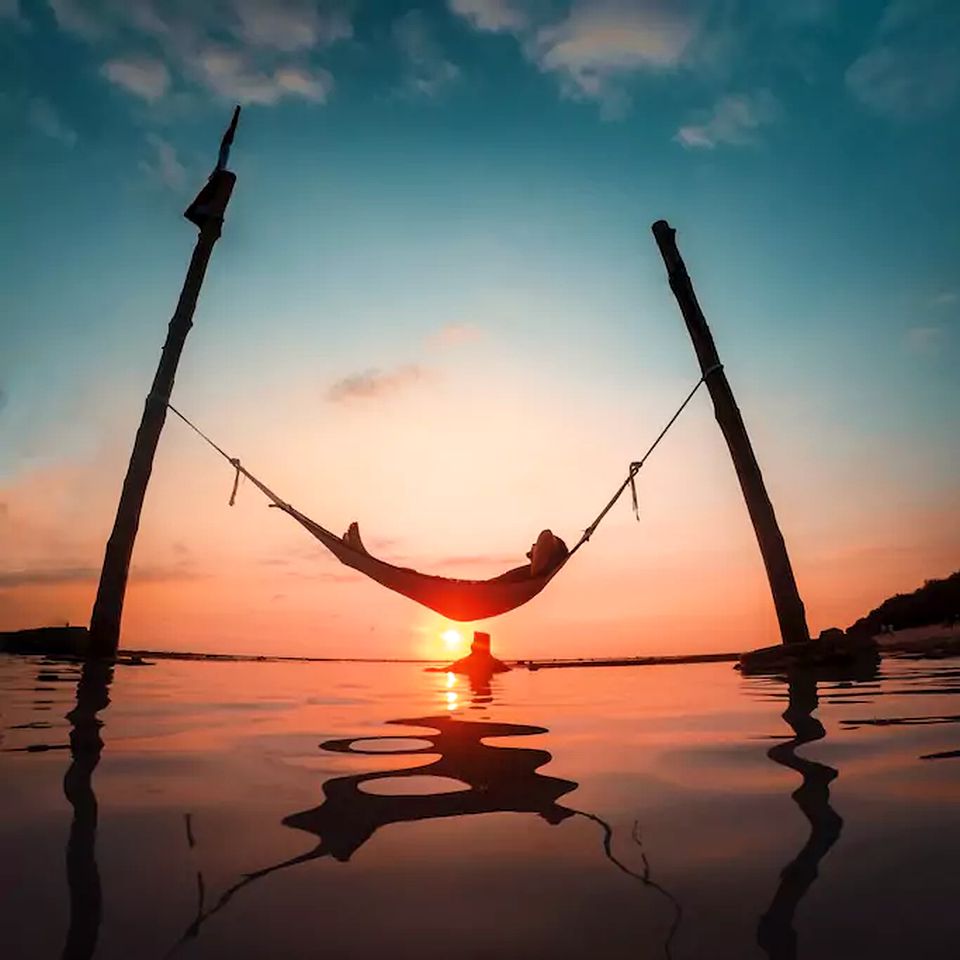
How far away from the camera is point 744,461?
8883 millimetres

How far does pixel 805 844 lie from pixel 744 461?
738 cm

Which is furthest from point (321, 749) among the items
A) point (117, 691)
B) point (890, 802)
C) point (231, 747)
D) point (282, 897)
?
point (117, 691)

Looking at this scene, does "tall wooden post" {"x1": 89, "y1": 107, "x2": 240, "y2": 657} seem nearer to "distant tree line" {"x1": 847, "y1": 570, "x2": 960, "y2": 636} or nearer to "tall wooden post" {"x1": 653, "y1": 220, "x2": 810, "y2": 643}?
"tall wooden post" {"x1": 653, "y1": 220, "x2": 810, "y2": 643}

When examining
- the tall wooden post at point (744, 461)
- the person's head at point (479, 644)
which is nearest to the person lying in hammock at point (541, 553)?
the tall wooden post at point (744, 461)

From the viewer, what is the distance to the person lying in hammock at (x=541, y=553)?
8.56 meters

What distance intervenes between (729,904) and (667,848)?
1.41 ft

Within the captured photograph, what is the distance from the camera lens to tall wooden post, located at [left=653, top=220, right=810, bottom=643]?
28.6 ft

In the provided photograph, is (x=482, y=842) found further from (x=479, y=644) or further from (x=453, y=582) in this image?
(x=479, y=644)

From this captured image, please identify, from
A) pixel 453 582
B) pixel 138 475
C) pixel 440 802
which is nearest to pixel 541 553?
pixel 453 582

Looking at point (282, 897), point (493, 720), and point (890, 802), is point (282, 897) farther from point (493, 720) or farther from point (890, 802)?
point (493, 720)

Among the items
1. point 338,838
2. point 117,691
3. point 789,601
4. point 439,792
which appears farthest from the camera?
point 789,601

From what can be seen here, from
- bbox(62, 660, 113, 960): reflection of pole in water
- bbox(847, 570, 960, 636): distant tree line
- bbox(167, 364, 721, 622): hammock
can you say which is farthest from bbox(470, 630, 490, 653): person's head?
bbox(847, 570, 960, 636): distant tree line

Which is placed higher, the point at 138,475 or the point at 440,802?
the point at 138,475

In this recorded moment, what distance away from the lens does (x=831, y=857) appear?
73.1 inches
